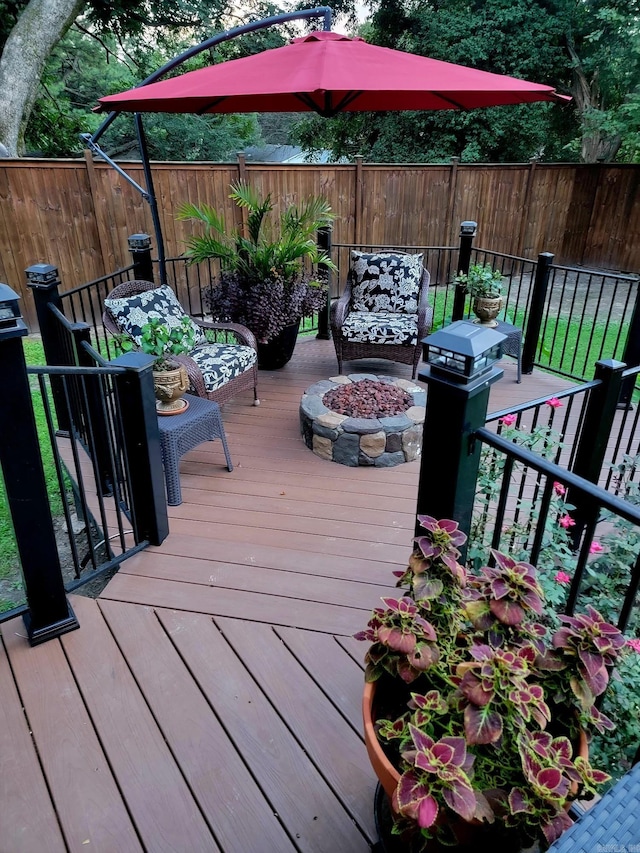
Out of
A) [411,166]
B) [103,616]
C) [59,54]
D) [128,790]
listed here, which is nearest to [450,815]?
[128,790]

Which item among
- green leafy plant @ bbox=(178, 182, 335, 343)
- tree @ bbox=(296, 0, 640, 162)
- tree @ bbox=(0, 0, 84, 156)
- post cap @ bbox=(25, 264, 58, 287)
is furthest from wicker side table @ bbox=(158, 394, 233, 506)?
tree @ bbox=(296, 0, 640, 162)

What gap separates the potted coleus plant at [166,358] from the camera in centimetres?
276

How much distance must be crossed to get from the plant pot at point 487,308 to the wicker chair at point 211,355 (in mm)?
1845

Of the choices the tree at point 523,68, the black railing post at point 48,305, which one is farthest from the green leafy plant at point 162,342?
the tree at point 523,68

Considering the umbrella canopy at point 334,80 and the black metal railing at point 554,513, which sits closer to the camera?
the black metal railing at point 554,513

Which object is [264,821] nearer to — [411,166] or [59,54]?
[411,166]

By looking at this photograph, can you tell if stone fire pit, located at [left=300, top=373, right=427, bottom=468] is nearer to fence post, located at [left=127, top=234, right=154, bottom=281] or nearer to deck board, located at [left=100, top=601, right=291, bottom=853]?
deck board, located at [left=100, top=601, right=291, bottom=853]

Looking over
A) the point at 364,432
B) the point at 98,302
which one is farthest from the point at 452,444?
the point at 98,302

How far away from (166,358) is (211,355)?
0.67 meters

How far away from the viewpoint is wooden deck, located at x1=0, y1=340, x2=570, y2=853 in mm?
1473

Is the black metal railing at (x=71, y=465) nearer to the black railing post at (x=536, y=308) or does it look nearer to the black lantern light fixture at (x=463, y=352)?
the black lantern light fixture at (x=463, y=352)

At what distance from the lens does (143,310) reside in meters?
3.61

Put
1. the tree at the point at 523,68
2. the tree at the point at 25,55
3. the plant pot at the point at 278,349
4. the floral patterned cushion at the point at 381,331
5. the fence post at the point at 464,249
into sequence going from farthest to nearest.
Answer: the tree at the point at 523,68, the tree at the point at 25,55, the fence post at the point at 464,249, the plant pot at the point at 278,349, the floral patterned cushion at the point at 381,331

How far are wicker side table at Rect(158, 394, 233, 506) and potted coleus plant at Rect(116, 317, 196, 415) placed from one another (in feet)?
0.26
